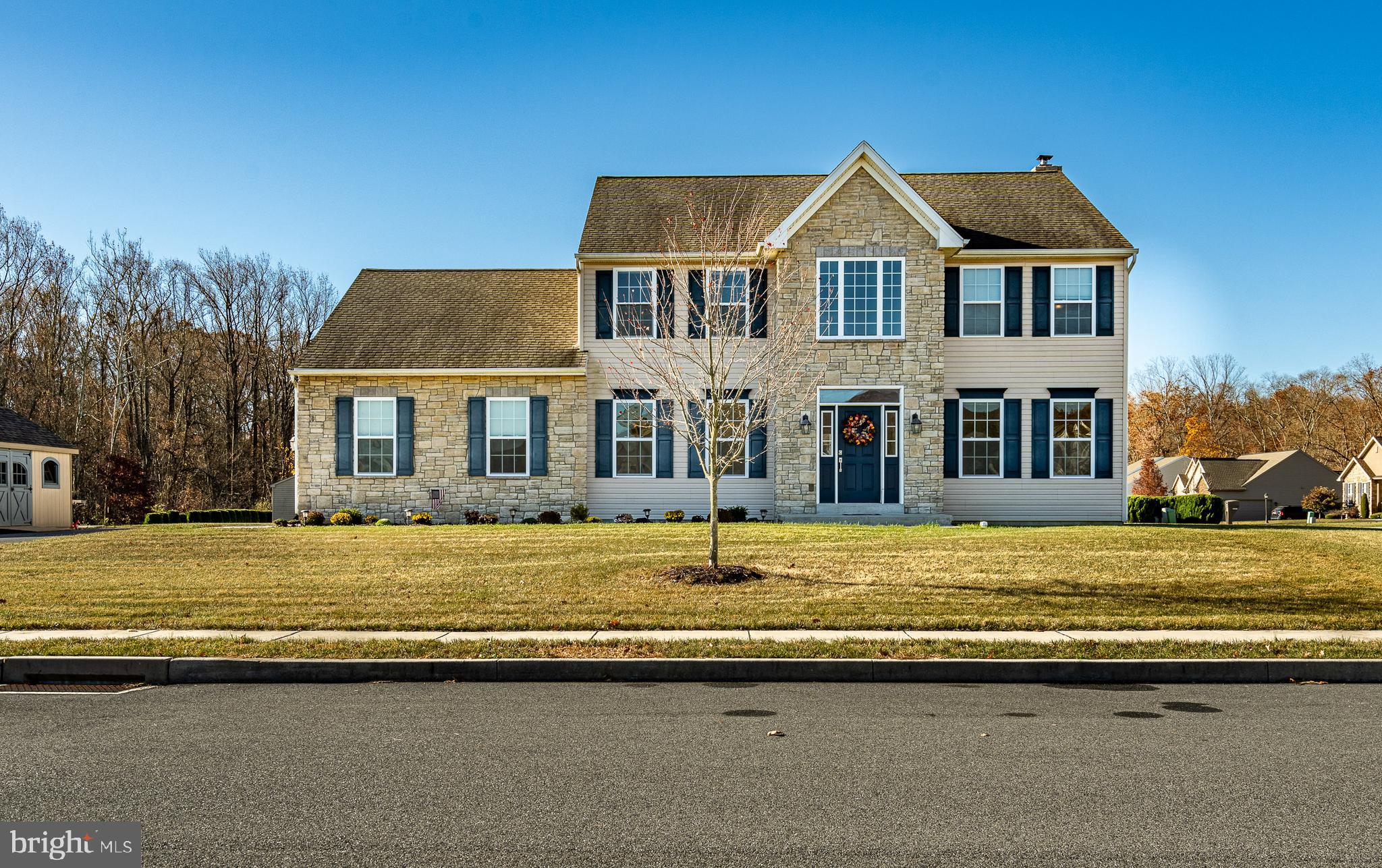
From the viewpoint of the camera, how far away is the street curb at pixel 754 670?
8922mm

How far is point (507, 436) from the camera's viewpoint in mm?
24109

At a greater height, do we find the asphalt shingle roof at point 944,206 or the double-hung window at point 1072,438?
the asphalt shingle roof at point 944,206

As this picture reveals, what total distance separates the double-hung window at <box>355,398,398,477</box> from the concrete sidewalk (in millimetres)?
13779

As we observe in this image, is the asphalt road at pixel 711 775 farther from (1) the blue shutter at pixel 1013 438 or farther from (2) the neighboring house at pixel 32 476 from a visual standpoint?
(2) the neighboring house at pixel 32 476

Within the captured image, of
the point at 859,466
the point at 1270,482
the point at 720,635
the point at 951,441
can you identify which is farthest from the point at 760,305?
the point at 1270,482

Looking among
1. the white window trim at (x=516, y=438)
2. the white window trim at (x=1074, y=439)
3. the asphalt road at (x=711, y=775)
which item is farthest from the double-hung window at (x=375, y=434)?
the asphalt road at (x=711, y=775)

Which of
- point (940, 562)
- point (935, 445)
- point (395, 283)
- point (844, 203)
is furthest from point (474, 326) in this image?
point (940, 562)

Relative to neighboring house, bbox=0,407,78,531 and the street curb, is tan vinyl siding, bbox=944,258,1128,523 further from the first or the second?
neighboring house, bbox=0,407,78,531

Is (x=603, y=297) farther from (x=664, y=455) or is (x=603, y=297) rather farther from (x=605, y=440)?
(x=664, y=455)

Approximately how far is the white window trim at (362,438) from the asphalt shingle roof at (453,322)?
84cm

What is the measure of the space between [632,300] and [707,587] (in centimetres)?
1205

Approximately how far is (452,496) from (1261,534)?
1714 centimetres

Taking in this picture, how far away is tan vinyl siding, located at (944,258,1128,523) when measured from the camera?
23406mm

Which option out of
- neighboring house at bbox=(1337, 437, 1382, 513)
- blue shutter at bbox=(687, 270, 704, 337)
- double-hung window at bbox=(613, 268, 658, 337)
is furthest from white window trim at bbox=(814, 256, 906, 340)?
neighboring house at bbox=(1337, 437, 1382, 513)
